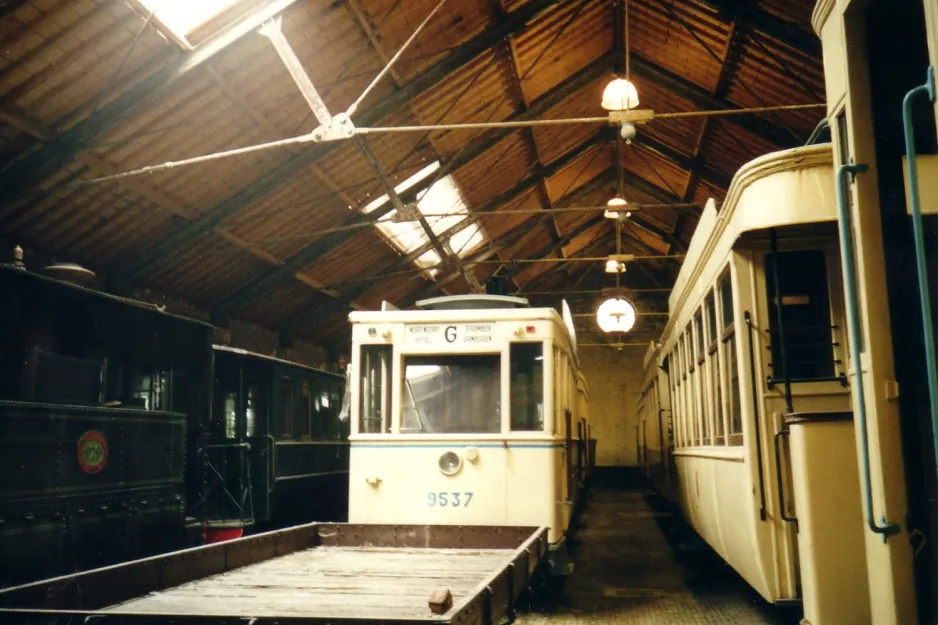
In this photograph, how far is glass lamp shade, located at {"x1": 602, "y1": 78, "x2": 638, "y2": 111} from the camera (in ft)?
32.7

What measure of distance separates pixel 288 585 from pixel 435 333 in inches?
111

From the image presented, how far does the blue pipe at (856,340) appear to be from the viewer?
258 centimetres

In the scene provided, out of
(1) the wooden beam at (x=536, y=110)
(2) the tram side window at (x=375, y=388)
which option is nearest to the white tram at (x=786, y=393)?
(2) the tram side window at (x=375, y=388)

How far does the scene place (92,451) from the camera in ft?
21.5

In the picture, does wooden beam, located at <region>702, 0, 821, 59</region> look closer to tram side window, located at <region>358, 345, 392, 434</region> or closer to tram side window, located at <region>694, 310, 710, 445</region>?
tram side window, located at <region>694, 310, 710, 445</region>

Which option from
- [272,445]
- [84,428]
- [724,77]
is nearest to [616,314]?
[724,77]

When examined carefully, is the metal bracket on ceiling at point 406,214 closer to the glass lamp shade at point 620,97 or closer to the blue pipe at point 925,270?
the glass lamp shade at point 620,97

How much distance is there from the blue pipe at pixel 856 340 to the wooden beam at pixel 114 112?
24.2 feet

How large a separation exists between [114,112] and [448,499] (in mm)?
6136

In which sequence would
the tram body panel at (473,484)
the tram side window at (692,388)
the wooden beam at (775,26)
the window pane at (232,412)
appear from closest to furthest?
the tram body panel at (473,484)
the tram side window at (692,388)
the wooden beam at (775,26)
the window pane at (232,412)

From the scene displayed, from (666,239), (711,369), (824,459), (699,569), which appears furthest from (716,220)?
(666,239)

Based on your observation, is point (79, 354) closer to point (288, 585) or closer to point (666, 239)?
point (288, 585)

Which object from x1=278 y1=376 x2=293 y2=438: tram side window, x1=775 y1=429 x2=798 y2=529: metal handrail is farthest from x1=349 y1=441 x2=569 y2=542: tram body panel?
x1=278 y1=376 x2=293 y2=438: tram side window

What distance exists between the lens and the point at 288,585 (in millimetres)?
3854
